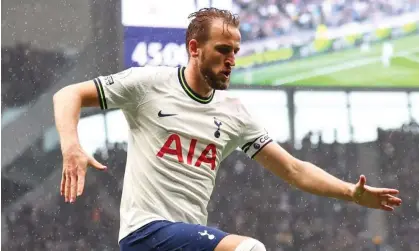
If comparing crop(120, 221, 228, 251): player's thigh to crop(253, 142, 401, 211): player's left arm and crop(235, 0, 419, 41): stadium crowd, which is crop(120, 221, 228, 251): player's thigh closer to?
crop(253, 142, 401, 211): player's left arm

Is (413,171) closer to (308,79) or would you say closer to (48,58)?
(308,79)

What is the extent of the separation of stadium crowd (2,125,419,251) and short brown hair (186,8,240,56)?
4.51 m

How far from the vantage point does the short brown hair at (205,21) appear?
112 inches

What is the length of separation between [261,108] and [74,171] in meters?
5.37

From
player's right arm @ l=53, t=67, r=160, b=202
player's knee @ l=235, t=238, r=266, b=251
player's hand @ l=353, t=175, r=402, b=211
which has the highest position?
player's right arm @ l=53, t=67, r=160, b=202

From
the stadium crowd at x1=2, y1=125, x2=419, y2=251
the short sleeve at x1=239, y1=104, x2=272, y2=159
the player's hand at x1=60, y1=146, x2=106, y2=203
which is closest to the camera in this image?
the player's hand at x1=60, y1=146, x2=106, y2=203

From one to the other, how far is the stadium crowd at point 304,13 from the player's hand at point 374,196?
16.2 ft

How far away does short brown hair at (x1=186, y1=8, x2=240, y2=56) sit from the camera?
2846mm

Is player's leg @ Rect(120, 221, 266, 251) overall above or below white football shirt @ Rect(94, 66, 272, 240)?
below

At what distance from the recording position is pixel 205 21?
113 inches

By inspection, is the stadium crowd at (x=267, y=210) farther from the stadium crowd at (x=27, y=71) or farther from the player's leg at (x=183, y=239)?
the player's leg at (x=183, y=239)

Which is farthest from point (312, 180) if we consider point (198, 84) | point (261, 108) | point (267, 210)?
point (267, 210)

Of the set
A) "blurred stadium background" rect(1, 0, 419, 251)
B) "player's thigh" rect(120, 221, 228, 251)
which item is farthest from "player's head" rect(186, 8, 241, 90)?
"blurred stadium background" rect(1, 0, 419, 251)

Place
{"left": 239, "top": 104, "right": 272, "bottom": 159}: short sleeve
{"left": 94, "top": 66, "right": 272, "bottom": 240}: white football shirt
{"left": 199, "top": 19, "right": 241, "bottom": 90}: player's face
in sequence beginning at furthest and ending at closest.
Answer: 1. {"left": 239, "top": 104, "right": 272, "bottom": 159}: short sleeve
2. {"left": 199, "top": 19, "right": 241, "bottom": 90}: player's face
3. {"left": 94, "top": 66, "right": 272, "bottom": 240}: white football shirt
